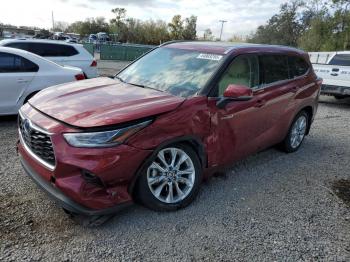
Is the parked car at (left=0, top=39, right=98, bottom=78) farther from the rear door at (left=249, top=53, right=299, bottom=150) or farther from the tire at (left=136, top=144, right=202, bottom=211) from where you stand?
the tire at (left=136, top=144, right=202, bottom=211)

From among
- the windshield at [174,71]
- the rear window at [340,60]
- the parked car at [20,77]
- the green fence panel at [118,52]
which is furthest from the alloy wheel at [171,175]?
the green fence panel at [118,52]

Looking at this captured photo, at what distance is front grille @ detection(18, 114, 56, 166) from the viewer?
2879mm

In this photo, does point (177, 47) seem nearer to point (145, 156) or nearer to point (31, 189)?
point (145, 156)

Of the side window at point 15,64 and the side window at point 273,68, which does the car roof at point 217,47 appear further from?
the side window at point 15,64

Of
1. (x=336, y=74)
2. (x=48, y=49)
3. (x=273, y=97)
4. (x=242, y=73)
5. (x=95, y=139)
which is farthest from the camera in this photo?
(x=336, y=74)

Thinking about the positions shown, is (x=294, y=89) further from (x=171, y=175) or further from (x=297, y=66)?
(x=171, y=175)

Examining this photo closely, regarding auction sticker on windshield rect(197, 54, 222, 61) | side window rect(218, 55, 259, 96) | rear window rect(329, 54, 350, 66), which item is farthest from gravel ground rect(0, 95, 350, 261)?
rear window rect(329, 54, 350, 66)

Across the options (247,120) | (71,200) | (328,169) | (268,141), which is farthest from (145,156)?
(328,169)

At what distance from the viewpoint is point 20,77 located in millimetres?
6090

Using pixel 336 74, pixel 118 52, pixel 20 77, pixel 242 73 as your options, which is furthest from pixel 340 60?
pixel 118 52

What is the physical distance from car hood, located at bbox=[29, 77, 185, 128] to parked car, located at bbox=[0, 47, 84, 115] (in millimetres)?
2592

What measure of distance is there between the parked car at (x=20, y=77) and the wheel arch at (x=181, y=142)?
4125 mm

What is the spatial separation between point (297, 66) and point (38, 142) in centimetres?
412

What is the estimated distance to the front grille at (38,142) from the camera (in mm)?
2879
